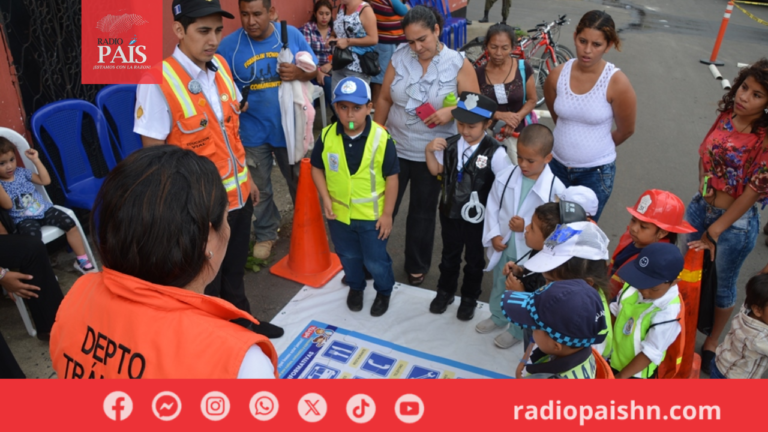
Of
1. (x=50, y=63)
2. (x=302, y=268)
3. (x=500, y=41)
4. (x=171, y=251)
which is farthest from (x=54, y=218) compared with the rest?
(x=500, y=41)

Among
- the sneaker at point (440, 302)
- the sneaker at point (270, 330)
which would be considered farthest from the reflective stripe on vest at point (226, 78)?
the sneaker at point (440, 302)

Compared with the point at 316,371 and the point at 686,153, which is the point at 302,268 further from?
the point at 686,153

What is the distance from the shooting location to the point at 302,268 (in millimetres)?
4180

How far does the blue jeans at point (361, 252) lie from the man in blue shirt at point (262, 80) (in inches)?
39.7

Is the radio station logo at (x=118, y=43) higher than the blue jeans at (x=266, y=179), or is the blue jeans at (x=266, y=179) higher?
the radio station logo at (x=118, y=43)

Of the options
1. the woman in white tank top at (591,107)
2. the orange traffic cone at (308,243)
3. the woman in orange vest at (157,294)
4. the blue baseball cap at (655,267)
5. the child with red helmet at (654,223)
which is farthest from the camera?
the orange traffic cone at (308,243)

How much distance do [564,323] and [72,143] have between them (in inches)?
153

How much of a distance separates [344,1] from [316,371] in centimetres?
394

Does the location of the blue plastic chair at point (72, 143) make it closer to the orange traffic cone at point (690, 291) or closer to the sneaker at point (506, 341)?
the sneaker at point (506, 341)

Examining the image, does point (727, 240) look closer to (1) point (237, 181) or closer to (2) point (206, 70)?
(1) point (237, 181)

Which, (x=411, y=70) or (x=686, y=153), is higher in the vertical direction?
(x=411, y=70)

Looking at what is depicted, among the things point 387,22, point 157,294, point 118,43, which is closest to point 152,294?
point 157,294

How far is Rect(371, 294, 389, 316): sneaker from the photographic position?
3.74m

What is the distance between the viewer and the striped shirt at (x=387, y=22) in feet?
19.9
